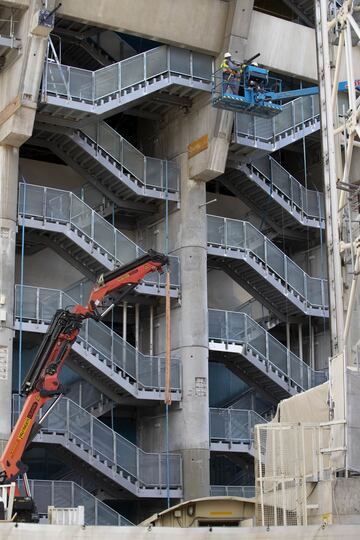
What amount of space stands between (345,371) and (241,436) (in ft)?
54.2

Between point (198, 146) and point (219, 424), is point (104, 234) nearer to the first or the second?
point (198, 146)

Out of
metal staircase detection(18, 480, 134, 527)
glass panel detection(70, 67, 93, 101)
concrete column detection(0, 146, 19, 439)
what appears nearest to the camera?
concrete column detection(0, 146, 19, 439)

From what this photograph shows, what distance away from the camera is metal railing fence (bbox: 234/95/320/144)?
39469mm

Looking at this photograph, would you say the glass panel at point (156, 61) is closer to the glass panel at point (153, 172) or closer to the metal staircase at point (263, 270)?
the glass panel at point (153, 172)

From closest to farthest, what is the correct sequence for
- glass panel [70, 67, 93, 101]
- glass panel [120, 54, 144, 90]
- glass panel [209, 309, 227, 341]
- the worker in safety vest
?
glass panel [70, 67, 93, 101] < the worker in safety vest < glass panel [120, 54, 144, 90] < glass panel [209, 309, 227, 341]

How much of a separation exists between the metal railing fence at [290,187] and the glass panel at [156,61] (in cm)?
595

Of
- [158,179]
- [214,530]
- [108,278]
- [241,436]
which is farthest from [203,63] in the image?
[214,530]

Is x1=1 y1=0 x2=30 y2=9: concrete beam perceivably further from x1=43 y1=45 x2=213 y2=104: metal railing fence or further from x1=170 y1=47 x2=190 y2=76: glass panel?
x1=170 y1=47 x2=190 y2=76: glass panel

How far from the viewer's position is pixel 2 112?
35281 millimetres

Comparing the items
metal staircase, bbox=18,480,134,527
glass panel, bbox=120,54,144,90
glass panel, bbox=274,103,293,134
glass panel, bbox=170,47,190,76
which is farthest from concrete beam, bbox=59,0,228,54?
metal staircase, bbox=18,480,134,527

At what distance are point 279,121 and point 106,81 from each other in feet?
24.6

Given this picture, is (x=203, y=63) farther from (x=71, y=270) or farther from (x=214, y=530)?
(x=214, y=530)

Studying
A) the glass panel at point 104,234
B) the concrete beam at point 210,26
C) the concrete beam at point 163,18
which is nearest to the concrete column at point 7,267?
the glass panel at point 104,234

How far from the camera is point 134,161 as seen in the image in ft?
127
